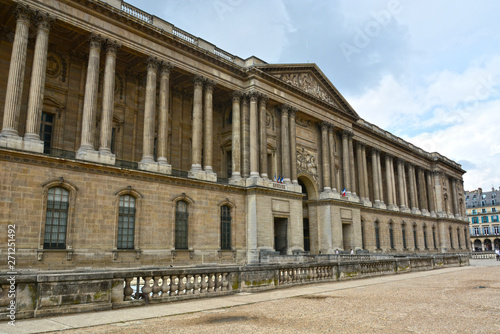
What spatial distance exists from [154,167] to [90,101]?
5.49 m

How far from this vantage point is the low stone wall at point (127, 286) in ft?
27.2

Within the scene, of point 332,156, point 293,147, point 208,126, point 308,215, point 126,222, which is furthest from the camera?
point 332,156

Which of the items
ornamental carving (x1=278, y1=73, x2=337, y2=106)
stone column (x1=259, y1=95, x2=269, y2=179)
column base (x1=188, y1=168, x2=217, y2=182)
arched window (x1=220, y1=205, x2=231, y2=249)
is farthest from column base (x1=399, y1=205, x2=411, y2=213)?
column base (x1=188, y1=168, x2=217, y2=182)

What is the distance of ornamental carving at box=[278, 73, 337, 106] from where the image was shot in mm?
35844

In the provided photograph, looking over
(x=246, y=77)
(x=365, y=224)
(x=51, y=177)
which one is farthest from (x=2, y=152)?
(x=365, y=224)

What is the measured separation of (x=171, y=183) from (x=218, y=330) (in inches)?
744

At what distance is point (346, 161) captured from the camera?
4175 cm

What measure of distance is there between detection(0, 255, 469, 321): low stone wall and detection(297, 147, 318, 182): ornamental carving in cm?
2056

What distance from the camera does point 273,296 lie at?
1239 cm

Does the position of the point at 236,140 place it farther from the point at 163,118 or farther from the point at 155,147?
the point at 163,118

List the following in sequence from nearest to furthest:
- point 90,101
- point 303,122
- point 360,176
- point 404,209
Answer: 1. point 90,101
2. point 303,122
3. point 360,176
4. point 404,209

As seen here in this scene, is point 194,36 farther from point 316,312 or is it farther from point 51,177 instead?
point 316,312

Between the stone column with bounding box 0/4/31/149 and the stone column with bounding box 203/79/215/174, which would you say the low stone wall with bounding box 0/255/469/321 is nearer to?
the stone column with bounding box 0/4/31/149

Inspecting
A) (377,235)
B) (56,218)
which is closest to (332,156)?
(377,235)
